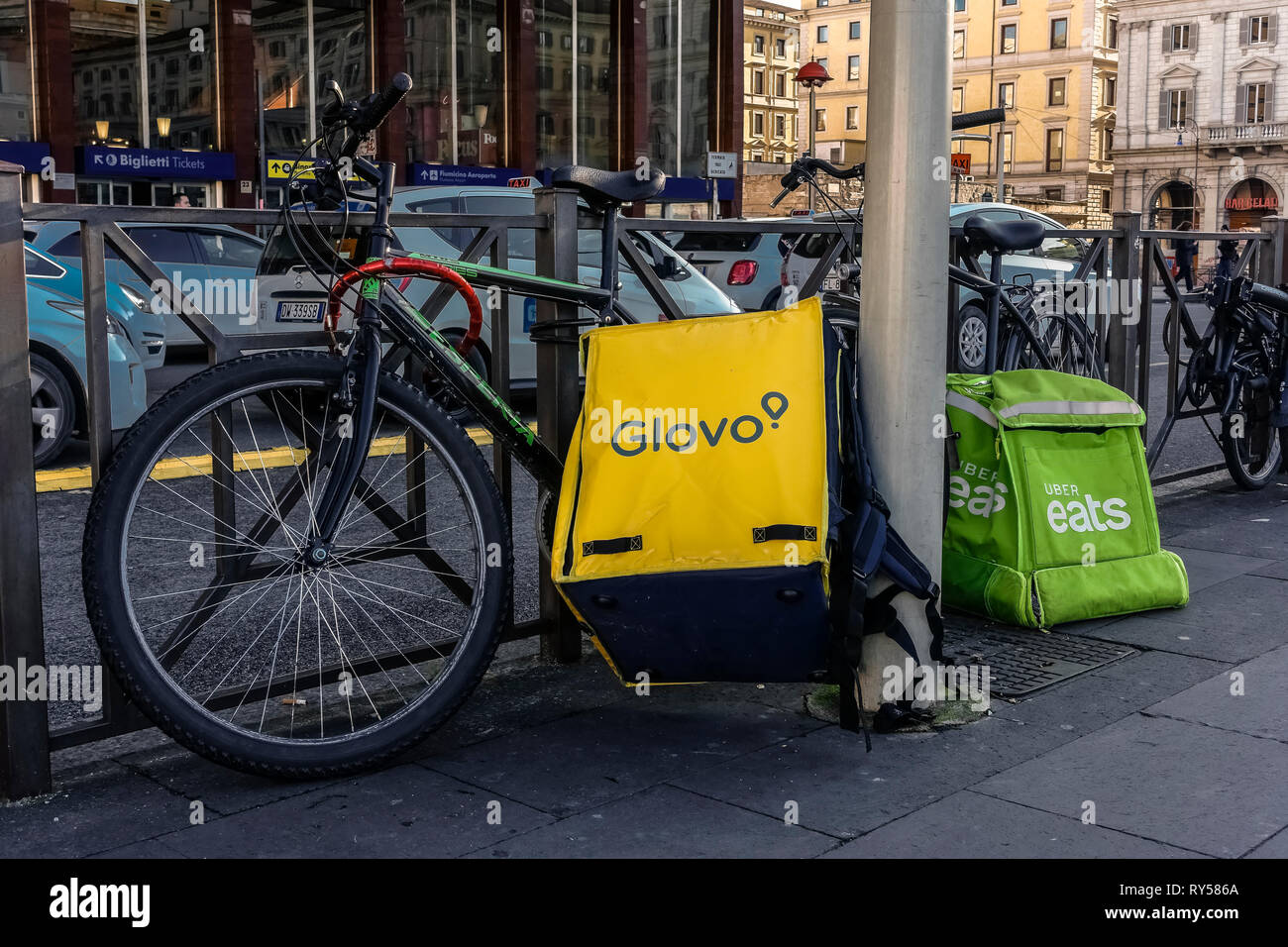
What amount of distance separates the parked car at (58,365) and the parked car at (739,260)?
3.00 metres

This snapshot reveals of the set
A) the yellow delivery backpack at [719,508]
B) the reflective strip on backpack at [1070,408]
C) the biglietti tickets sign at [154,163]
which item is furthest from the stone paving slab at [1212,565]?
the biglietti tickets sign at [154,163]

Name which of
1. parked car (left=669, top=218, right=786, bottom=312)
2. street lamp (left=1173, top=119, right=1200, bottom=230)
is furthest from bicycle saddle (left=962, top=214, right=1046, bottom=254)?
street lamp (left=1173, top=119, right=1200, bottom=230)

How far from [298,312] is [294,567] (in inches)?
62.0

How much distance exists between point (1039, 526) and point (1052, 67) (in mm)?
90609

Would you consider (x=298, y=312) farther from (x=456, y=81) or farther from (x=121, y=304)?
(x=456, y=81)

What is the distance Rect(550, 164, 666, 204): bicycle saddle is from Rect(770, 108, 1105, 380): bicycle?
3.13 ft

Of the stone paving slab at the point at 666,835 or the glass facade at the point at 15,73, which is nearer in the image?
the stone paving slab at the point at 666,835

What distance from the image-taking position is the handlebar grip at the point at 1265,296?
6746 mm

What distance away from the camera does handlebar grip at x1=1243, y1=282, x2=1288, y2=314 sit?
675 centimetres

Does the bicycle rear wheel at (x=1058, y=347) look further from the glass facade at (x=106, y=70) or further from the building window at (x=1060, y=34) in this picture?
the building window at (x=1060, y=34)

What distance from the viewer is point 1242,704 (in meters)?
3.86

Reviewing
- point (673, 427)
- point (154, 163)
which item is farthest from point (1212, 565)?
point (154, 163)

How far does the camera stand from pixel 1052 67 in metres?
88.4
